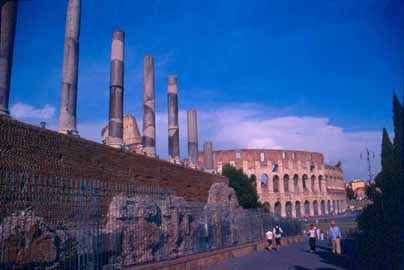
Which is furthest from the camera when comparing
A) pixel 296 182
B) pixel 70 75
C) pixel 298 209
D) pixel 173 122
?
pixel 296 182

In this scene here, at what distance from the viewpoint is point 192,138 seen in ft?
61.7

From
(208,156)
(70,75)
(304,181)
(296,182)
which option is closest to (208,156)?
(208,156)

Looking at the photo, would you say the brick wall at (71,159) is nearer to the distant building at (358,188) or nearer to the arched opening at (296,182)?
the arched opening at (296,182)

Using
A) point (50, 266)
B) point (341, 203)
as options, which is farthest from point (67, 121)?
point (341, 203)

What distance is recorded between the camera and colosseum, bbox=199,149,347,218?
42312 mm

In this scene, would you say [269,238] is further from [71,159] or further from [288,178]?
[288,178]

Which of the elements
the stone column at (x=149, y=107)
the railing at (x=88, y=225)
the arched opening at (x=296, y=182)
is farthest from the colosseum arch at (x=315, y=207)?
the railing at (x=88, y=225)

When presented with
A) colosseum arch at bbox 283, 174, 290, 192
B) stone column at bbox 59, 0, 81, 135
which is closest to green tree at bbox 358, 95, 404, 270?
stone column at bbox 59, 0, 81, 135

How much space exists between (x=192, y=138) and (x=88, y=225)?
12.1m

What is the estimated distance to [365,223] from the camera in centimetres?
922

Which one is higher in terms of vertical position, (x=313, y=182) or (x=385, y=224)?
(x=313, y=182)

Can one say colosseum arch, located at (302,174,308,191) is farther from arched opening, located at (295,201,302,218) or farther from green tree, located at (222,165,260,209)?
green tree, located at (222,165,260,209)

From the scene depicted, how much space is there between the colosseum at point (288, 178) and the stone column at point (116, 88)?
2733cm

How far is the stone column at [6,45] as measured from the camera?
7.95 metres
